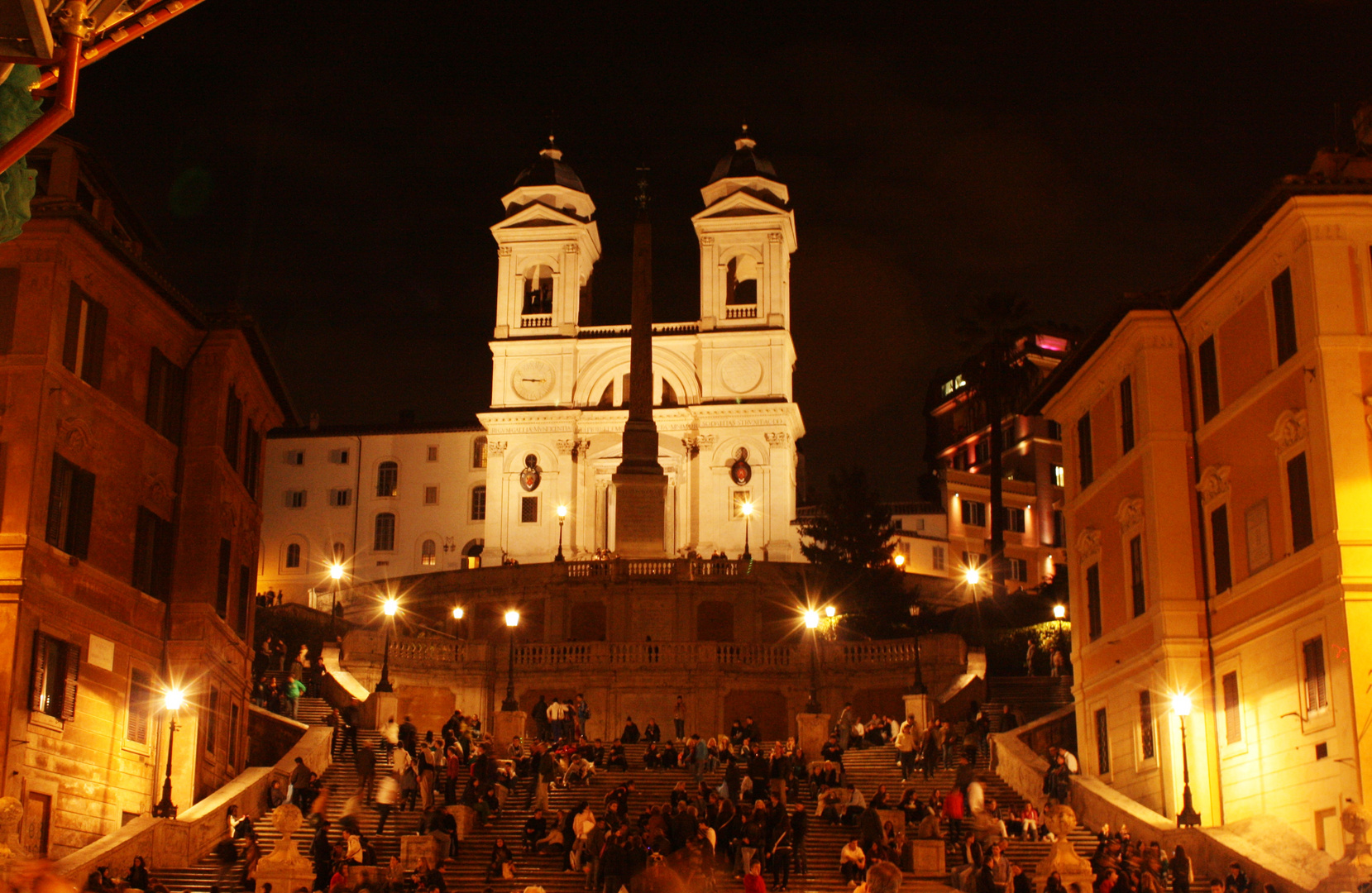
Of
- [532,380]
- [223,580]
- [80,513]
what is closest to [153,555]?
[223,580]

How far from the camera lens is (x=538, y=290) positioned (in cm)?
8862

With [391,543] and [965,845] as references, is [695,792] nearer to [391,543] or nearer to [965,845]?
[965,845]

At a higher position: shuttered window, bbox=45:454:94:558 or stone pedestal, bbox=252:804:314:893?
shuttered window, bbox=45:454:94:558

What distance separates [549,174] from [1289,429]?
216ft

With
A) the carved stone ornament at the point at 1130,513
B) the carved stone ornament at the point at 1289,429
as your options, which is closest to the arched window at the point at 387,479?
the carved stone ornament at the point at 1130,513

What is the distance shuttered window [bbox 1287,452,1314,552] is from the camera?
27781 mm

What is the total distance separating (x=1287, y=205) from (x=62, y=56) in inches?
899

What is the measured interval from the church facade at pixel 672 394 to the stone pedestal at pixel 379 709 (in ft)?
127

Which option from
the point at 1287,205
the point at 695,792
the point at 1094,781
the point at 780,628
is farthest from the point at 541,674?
the point at 1287,205

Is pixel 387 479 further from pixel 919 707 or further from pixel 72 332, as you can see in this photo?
pixel 72 332

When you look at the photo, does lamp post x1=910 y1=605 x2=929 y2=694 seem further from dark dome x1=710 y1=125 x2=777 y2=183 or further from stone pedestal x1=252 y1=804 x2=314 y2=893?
dark dome x1=710 y1=125 x2=777 y2=183

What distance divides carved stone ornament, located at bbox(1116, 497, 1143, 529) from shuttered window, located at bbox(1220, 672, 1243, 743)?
4199mm

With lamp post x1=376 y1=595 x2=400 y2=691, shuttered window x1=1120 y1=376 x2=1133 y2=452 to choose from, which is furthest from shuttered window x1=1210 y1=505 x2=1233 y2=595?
lamp post x1=376 y1=595 x2=400 y2=691

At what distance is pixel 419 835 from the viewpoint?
94.6 ft
